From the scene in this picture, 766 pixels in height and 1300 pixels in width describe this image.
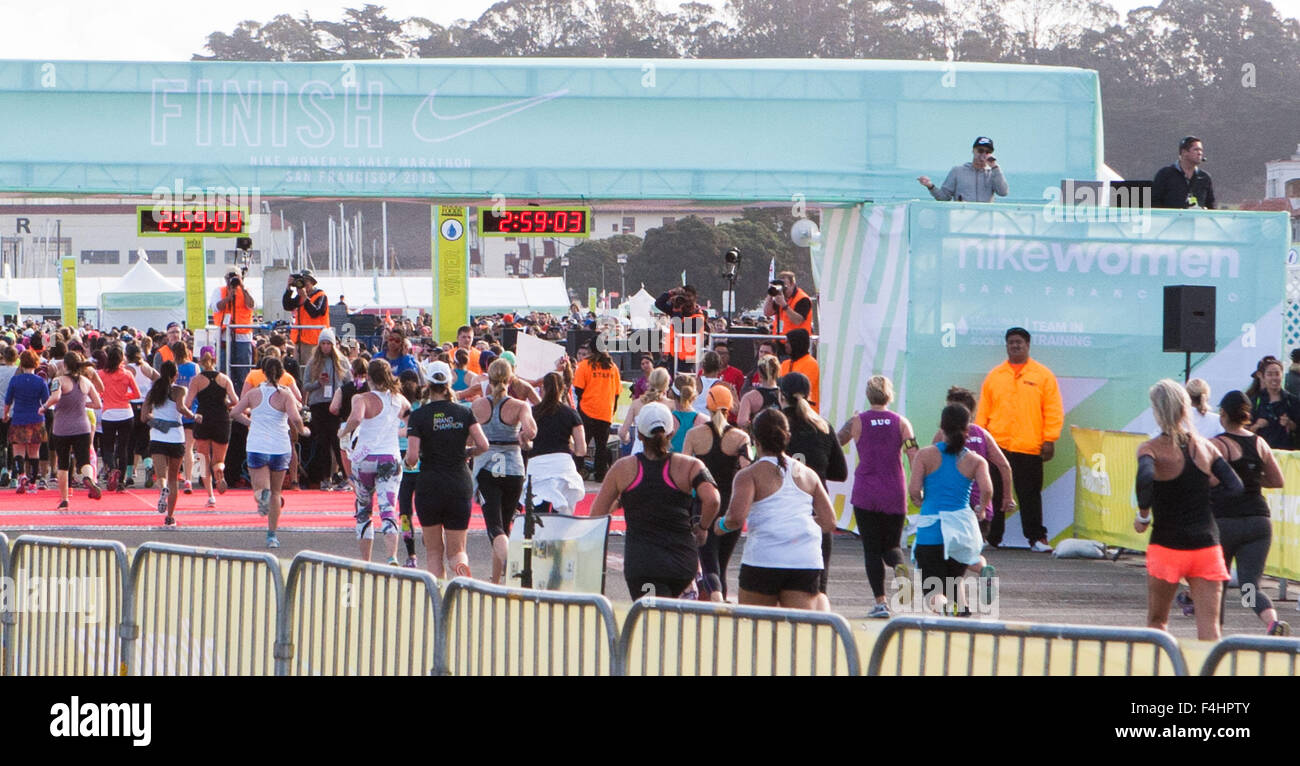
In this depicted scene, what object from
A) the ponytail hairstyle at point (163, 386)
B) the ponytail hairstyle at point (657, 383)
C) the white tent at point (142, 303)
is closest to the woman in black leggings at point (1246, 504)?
the ponytail hairstyle at point (657, 383)

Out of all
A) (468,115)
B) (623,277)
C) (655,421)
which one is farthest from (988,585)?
(623,277)

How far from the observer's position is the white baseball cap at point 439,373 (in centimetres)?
1041

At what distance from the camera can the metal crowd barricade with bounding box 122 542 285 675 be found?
703 centimetres

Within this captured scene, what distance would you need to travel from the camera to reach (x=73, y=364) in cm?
1588

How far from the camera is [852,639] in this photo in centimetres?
551

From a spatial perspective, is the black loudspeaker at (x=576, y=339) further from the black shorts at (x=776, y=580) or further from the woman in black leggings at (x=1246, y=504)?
the black shorts at (x=776, y=580)

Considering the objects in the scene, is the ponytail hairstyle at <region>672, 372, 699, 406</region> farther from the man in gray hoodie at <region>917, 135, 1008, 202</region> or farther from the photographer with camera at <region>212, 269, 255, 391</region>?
the photographer with camera at <region>212, 269, 255, 391</region>

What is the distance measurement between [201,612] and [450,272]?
16.5 m

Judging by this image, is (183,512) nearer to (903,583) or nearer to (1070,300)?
(903,583)

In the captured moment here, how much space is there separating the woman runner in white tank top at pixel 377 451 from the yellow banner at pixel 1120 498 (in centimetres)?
587
